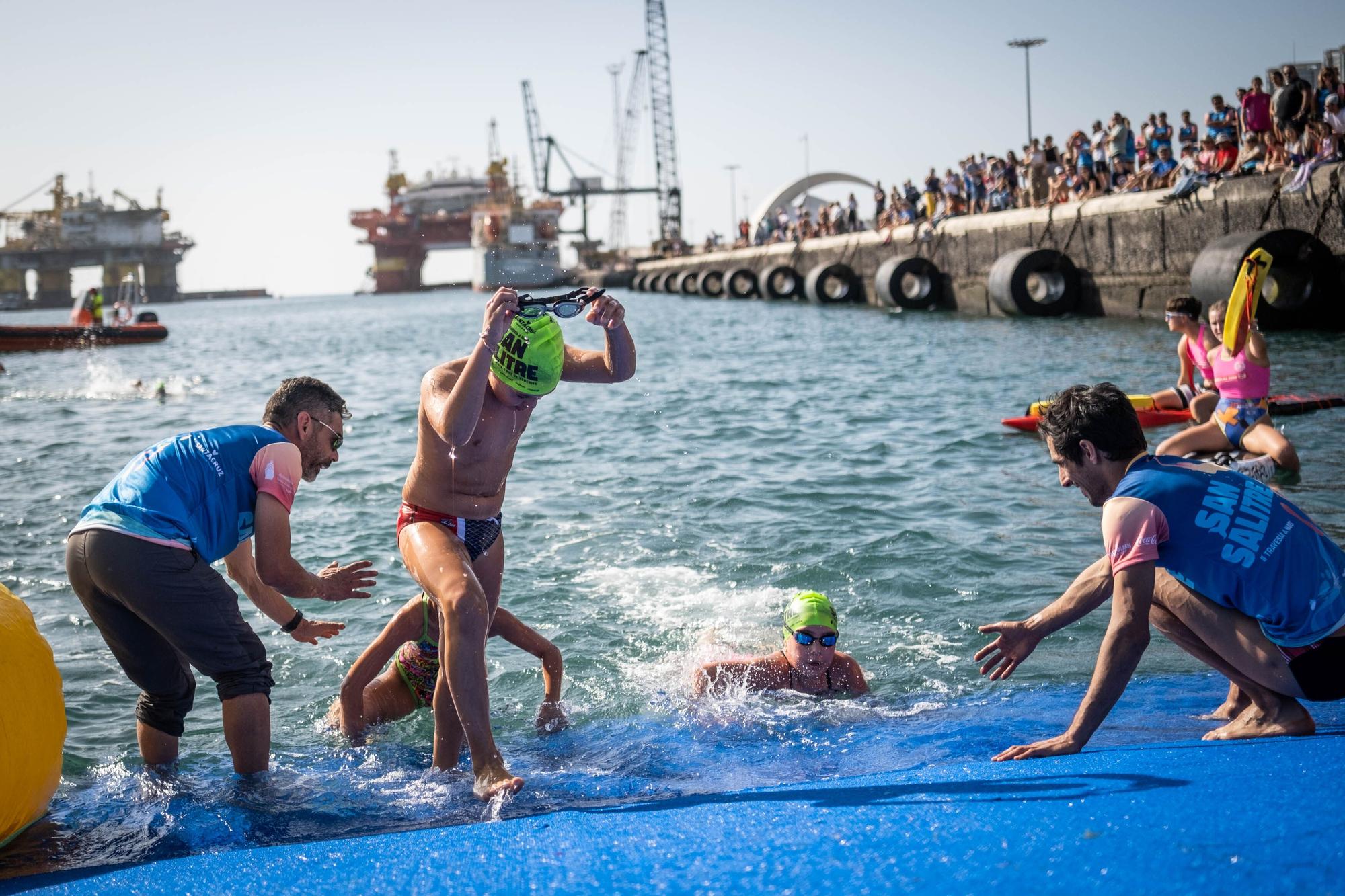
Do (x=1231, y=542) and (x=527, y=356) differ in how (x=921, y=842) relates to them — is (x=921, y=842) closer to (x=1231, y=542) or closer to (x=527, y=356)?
(x=1231, y=542)

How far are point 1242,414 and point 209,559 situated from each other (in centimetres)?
886

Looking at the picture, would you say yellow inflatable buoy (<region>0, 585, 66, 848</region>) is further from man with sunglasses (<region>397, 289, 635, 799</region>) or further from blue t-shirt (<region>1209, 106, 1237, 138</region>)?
blue t-shirt (<region>1209, 106, 1237, 138</region>)

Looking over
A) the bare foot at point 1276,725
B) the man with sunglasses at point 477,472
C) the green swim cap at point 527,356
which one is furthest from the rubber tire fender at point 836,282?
the bare foot at point 1276,725

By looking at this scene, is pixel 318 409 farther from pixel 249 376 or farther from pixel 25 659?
pixel 249 376

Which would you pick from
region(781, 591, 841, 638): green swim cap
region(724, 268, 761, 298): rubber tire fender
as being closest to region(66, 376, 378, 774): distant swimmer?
region(781, 591, 841, 638): green swim cap

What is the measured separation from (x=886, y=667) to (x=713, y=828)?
320 cm

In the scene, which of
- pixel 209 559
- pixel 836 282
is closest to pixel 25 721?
pixel 209 559

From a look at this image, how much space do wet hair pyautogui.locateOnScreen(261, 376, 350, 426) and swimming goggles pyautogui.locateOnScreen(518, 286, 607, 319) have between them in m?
0.88

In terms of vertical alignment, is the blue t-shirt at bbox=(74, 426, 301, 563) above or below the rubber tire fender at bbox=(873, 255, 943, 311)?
below

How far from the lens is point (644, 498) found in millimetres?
11211

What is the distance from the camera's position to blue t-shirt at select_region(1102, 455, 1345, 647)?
12.6 feet

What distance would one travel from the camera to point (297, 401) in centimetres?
462

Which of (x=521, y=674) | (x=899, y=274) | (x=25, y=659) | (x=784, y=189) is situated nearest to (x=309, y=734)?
(x=521, y=674)

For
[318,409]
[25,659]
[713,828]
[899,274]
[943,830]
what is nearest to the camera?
[943,830]
